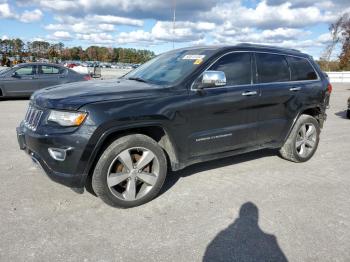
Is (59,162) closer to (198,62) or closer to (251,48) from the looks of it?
(198,62)

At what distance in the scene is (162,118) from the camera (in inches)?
148

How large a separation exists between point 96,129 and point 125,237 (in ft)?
3.58

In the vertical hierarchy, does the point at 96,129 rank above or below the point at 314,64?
below

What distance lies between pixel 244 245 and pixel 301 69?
350cm

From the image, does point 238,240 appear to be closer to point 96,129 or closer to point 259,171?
point 96,129

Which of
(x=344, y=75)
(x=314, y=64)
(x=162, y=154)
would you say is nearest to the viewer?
(x=162, y=154)

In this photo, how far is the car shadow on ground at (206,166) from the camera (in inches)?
180

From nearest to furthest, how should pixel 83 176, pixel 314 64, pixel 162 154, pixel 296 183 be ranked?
pixel 83 176 → pixel 162 154 → pixel 296 183 → pixel 314 64

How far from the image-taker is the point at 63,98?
3.49 m

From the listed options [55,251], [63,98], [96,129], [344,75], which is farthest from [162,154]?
[344,75]

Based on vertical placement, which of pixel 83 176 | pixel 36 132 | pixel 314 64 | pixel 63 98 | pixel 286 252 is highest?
pixel 314 64

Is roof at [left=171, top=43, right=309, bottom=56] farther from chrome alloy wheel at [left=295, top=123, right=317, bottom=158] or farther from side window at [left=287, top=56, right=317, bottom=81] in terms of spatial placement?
chrome alloy wheel at [left=295, top=123, right=317, bottom=158]

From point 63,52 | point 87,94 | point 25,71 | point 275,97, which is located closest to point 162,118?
point 87,94

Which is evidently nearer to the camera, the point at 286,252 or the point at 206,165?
the point at 286,252
